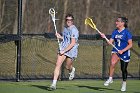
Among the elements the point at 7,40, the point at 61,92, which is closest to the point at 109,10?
the point at 7,40

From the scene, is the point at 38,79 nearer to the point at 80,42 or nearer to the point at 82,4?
the point at 80,42

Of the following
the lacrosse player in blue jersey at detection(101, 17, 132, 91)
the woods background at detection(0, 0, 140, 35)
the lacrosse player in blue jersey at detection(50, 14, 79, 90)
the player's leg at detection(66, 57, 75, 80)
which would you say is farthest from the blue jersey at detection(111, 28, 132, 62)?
the woods background at detection(0, 0, 140, 35)

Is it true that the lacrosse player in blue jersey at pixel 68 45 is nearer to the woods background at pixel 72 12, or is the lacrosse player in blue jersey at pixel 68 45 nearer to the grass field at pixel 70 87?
the grass field at pixel 70 87

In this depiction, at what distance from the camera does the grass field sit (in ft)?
46.5

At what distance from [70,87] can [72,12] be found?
14.3 meters

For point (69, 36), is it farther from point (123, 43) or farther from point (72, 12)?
point (72, 12)

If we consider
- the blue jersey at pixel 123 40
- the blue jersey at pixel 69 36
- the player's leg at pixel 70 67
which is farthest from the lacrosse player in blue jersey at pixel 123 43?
the player's leg at pixel 70 67

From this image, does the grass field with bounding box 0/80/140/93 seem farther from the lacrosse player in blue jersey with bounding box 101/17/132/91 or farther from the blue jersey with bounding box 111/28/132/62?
the blue jersey with bounding box 111/28/132/62

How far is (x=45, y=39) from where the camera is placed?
17.3 meters

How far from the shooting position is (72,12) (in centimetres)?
2909

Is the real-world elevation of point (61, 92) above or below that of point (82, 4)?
Answer: below

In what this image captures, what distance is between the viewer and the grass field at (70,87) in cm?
1418

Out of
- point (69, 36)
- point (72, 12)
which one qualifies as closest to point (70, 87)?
point (69, 36)

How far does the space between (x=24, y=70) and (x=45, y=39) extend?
3.93ft
